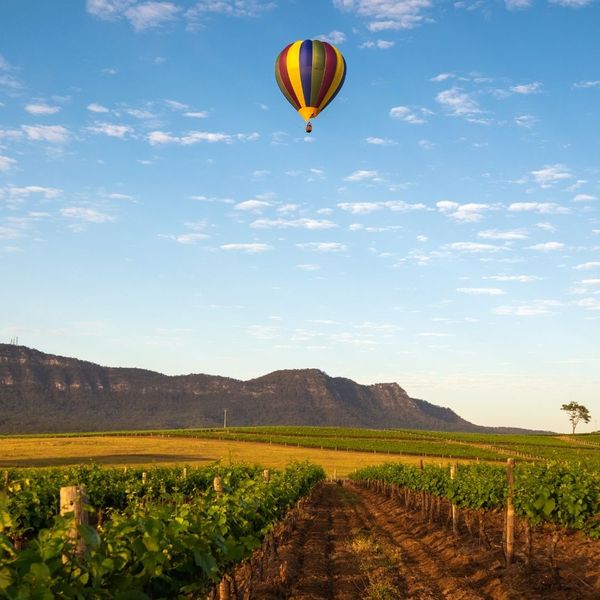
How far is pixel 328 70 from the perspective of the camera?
99.5ft

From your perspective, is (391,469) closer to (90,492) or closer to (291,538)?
(291,538)

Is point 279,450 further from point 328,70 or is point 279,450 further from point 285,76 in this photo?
point 328,70

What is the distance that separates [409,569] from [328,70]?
22.1 meters

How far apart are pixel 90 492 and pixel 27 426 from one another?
195 metres

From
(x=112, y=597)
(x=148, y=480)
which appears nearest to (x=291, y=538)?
(x=148, y=480)

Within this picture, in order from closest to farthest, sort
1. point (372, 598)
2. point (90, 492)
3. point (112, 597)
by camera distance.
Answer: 1. point (112, 597)
2. point (372, 598)
3. point (90, 492)

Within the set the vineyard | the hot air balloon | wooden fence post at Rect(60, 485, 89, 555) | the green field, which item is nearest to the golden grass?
the green field

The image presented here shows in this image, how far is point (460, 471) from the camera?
29.1 m

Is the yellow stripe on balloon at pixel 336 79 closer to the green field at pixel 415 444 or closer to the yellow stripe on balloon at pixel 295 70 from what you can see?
the yellow stripe on balloon at pixel 295 70

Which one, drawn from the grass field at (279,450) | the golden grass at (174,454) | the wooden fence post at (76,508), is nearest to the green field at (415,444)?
the grass field at (279,450)

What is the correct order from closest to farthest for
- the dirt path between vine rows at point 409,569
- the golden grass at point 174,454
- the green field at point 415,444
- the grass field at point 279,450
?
the dirt path between vine rows at point 409,569 < the golden grass at point 174,454 < the grass field at point 279,450 < the green field at point 415,444

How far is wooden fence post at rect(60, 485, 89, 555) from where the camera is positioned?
17.5ft

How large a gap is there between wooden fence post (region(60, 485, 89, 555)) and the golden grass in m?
54.1

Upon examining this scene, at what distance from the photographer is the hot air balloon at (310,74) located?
99.1ft
